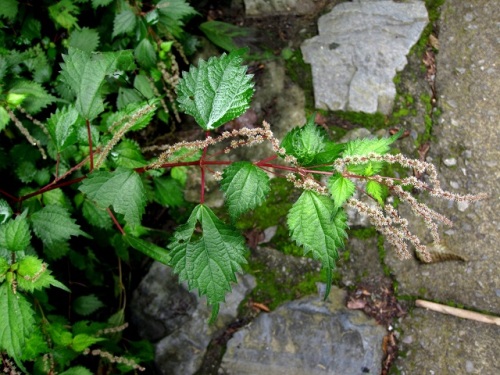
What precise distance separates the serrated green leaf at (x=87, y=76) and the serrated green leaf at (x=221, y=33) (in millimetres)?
1352

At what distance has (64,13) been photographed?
8.66 ft

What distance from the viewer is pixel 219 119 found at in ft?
5.34

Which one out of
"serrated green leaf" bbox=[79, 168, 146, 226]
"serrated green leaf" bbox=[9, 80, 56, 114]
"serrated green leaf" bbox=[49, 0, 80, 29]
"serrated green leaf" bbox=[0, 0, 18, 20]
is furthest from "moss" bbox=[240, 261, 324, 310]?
"serrated green leaf" bbox=[0, 0, 18, 20]

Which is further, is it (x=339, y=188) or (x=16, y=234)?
(x=16, y=234)

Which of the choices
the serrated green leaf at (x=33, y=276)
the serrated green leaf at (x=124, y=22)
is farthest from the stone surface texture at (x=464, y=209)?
the serrated green leaf at (x=124, y=22)

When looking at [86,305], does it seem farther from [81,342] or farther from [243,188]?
[243,188]

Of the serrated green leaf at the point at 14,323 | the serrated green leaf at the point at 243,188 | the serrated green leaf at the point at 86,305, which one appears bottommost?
the serrated green leaf at the point at 86,305

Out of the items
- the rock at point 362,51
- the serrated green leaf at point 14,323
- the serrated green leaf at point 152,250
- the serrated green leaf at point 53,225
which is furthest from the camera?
the rock at point 362,51

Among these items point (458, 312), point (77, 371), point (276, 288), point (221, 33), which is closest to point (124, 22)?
point (221, 33)

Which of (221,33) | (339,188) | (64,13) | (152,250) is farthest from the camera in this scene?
(221,33)

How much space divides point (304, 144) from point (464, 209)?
4.87ft

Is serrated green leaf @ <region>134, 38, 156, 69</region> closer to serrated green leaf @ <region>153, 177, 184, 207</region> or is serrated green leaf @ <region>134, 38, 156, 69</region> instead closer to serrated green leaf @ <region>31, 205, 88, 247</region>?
serrated green leaf @ <region>153, 177, 184, 207</region>

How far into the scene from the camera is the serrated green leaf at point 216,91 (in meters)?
1.63

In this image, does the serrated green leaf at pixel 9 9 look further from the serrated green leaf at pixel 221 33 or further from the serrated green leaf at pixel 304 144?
the serrated green leaf at pixel 304 144
